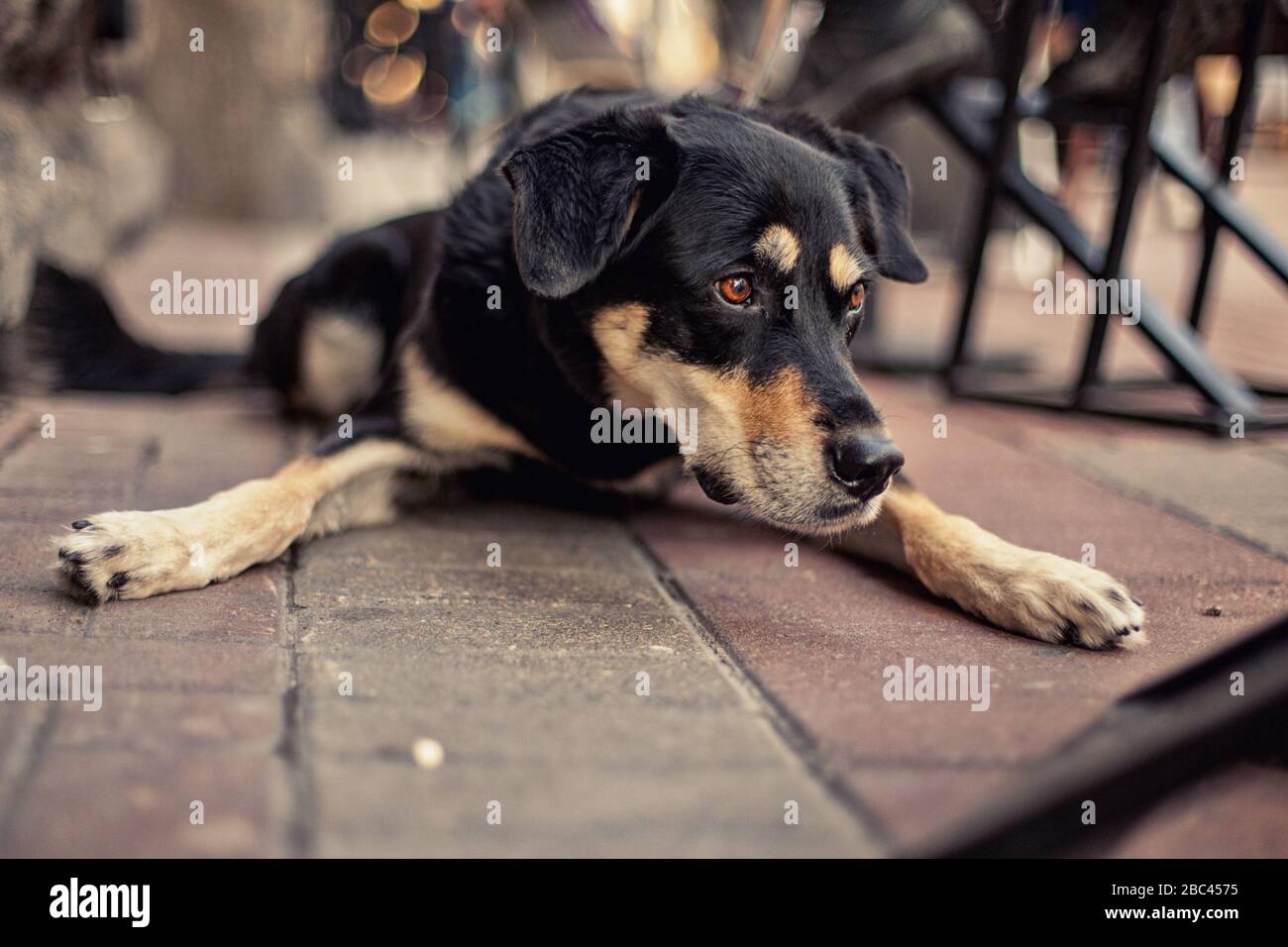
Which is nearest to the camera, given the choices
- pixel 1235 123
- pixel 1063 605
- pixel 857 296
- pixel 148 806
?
pixel 148 806

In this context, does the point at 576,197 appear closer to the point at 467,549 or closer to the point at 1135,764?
the point at 467,549

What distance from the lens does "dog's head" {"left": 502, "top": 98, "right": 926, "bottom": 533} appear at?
2.38 m

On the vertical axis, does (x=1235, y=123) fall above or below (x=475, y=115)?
below

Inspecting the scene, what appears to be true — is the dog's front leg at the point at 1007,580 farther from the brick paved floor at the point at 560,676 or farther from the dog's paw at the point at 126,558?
the dog's paw at the point at 126,558

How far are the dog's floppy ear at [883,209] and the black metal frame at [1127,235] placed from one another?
1.31 m

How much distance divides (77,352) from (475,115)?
9.26 metres

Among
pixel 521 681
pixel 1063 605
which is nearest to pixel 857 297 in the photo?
pixel 1063 605

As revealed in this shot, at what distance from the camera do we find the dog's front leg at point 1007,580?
2268mm

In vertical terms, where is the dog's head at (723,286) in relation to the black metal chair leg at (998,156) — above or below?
below

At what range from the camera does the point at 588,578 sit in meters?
2.60

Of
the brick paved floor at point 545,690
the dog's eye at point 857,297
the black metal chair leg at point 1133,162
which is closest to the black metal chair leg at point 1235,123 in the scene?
the black metal chair leg at point 1133,162

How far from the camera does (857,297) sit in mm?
2746

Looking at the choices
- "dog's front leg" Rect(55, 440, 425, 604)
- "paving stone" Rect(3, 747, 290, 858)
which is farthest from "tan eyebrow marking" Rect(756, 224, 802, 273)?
"paving stone" Rect(3, 747, 290, 858)

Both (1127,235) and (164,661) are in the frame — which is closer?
(164,661)
